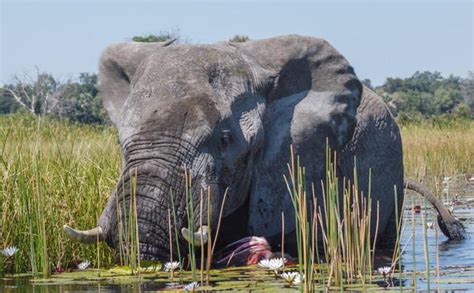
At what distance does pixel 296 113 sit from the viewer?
9.09 metres

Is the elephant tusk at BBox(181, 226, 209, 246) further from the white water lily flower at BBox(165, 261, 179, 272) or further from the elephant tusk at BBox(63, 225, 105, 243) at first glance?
the elephant tusk at BBox(63, 225, 105, 243)

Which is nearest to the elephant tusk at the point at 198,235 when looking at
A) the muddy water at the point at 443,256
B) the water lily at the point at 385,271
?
the water lily at the point at 385,271

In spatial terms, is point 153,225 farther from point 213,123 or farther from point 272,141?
point 272,141

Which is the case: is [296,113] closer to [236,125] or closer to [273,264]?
[236,125]

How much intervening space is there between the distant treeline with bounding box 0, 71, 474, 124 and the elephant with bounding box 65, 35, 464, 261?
24.4 meters

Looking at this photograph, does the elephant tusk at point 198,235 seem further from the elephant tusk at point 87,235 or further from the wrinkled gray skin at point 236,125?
the elephant tusk at point 87,235

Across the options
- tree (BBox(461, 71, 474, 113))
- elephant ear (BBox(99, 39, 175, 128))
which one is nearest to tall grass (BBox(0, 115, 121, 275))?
elephant ear (BBox(99, 39, 175, 128))

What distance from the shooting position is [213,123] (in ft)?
26.6

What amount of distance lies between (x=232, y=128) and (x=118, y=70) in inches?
60.3

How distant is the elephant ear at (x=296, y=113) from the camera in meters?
8.82

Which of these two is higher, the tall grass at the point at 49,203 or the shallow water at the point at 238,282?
the tall grass at the point at 49,203

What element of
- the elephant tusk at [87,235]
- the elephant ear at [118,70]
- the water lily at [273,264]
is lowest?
the water lily at [273,264]

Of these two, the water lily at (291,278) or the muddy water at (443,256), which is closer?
the water lily at (291,278)

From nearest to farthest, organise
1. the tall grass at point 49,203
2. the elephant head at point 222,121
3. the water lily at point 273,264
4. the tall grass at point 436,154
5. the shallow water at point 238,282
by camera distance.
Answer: the shallow water at point 238,282 → the water lily at point 273,264 → the elephant head at point 222,121 → the tall grass at point 49,203 → the tall grass at point 436,154
